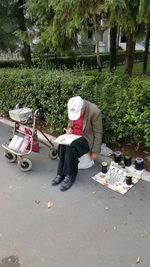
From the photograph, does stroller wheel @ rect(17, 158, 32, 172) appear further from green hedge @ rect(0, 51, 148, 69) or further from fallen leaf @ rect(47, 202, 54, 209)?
green hedge @ rect(0, 51, 148, 69)

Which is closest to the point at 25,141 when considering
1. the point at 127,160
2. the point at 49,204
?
the point at 49,204

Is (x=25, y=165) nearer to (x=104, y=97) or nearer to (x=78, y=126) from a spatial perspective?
(x=78, y=126)

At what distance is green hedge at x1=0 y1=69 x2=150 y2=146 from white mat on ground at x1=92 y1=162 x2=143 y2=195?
47 cm

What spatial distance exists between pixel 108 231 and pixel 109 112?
1.80m

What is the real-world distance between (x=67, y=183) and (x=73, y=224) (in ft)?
2.27

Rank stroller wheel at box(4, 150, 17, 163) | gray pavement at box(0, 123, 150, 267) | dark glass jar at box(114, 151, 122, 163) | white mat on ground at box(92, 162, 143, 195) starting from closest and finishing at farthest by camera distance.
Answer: gray pavement at box(0, 123, 150, 267)
white mat on ground at box(92, 162, 143, 195)
dark glass jar at box(114, 151, 122, 163)
stroller wheel at box(4, 150, 17, 163)

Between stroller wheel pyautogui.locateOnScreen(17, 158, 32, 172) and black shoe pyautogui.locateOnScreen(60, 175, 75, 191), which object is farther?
stroller wheel pyautogui.locateOnScreen(17, 158, 32, 172)

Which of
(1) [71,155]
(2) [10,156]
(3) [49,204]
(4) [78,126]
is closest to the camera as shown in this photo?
(3) [49,204]

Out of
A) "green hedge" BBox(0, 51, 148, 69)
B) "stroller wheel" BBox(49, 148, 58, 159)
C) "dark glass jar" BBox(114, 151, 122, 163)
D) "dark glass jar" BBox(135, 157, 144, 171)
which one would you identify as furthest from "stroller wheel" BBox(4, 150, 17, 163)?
"green hedge" BBox(0, 51, 148, 69)

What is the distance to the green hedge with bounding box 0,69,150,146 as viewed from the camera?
11.5 feet

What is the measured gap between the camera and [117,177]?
332 centimetres

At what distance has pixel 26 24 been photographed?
8.14 meters

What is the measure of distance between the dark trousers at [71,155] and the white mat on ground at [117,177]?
0.37 m

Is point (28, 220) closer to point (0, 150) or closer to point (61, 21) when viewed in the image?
point (0, 150)
